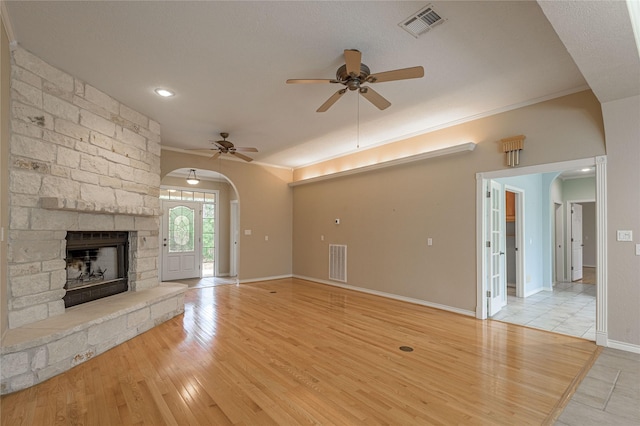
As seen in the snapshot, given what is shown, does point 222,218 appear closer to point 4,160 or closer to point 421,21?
point 4,160

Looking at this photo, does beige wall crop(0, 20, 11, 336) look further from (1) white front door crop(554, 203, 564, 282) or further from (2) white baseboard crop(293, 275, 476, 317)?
(1) white front door crop(554, 203, 564, 282)

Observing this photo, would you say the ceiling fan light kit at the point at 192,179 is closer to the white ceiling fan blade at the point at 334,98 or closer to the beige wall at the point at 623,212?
the white ceiling fan blade at the point at 334,98

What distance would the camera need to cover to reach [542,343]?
344cm

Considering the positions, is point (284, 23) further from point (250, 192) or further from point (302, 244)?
point (302, 244)

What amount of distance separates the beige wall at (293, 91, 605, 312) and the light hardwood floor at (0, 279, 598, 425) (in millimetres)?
934

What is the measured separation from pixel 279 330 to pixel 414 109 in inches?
139

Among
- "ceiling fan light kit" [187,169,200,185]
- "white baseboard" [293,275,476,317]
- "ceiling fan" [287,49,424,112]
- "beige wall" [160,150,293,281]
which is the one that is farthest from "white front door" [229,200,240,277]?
"ceiling fan" [287,49,424,112]

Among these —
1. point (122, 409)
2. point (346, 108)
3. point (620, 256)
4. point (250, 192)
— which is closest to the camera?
point (122, 409)

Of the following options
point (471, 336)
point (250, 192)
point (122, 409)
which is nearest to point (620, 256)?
point (471, 336)

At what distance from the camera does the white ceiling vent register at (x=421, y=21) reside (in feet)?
7.74

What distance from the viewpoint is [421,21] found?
2461 millimetres

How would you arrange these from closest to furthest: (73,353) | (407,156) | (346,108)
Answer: (73,353) → (346,108) → (407,156)

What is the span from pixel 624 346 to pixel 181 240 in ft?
27.4

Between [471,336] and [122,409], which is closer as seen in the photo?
[122,409]
